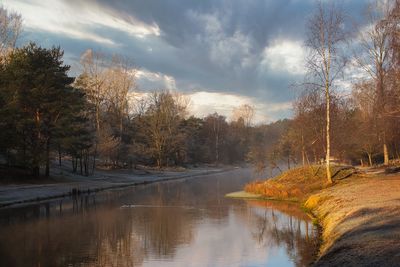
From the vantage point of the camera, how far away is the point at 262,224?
2452 centimetres

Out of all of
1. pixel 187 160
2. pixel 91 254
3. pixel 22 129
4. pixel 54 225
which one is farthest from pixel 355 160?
pixel 91 254

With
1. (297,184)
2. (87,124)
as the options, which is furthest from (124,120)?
(297,184)

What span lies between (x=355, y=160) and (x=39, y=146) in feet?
159

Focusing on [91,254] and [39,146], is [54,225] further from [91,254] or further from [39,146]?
[39,146]

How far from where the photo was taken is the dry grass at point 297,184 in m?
35.9

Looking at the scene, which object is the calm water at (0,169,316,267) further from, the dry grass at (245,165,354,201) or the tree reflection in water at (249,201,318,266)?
the dry grass at (245,165,354,201)

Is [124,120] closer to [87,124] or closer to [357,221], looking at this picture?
[87,124]

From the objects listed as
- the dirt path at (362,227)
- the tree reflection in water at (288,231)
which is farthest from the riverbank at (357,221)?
the tree reflection in water at (288,231)

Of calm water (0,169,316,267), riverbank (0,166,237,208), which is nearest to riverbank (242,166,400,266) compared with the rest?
calm water (0,169,316,267)

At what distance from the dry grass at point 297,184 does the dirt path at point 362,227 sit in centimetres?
820

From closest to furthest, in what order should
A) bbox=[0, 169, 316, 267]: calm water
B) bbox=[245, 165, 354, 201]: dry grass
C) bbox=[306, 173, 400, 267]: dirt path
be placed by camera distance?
bbox=[306, 173, 400, 267]: dirt path, bbox=[0, 169, 316, 267]: calm water, bbox=[245, 165, 354, 201]: dry grass

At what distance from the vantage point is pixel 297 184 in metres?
38.5

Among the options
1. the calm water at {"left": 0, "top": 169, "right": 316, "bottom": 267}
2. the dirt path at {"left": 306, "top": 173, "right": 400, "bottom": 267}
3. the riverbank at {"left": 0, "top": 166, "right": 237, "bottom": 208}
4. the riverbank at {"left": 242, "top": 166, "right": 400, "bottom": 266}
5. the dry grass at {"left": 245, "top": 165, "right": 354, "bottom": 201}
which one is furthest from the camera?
the riverbank at {"left": 0, "top": 166, "right": 237, "bottom": 208}

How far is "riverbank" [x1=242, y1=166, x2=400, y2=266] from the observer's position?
11.7 metres
